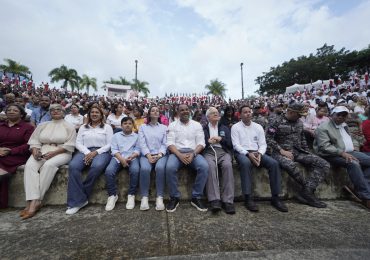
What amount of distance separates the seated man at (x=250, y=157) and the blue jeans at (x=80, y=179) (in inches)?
85.4

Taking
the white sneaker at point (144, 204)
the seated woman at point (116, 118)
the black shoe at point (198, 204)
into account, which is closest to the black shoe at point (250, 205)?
the black shoe at point (198, 204)

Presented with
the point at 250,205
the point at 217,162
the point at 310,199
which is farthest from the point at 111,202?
the point at 310,199

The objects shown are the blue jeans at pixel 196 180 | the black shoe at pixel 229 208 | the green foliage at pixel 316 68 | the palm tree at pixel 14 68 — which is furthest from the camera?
the green foliage at pixel 316 68

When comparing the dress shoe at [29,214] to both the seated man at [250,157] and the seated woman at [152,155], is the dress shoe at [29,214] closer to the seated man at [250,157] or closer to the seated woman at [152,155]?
the seated woman at [152,155]

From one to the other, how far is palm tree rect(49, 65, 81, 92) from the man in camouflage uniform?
38832 mm

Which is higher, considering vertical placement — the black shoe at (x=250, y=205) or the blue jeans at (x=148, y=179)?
the blue jeans at (x=148, y=179)

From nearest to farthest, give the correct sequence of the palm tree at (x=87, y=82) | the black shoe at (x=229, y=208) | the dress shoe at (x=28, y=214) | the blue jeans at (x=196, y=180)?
the dress shoe at (x=28, y=214) < the black shoe at (x=229, y=208) < the blue jeans at (x=196, y=180) < the palm tree at (x=87, y=82)

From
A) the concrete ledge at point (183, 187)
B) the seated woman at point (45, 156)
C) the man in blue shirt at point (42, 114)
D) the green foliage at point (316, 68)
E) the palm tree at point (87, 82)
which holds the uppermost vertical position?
the green foliage at point (316, 68)

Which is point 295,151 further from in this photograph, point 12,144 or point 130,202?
point 12,144

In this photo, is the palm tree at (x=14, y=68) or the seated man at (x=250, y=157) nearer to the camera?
the seated man at (x=250, y=157)

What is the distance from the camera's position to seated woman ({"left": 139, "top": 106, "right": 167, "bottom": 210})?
3143 mm

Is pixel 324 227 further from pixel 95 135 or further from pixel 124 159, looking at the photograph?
pixel 95 135

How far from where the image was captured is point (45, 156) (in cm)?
324

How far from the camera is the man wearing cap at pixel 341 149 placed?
330cm
